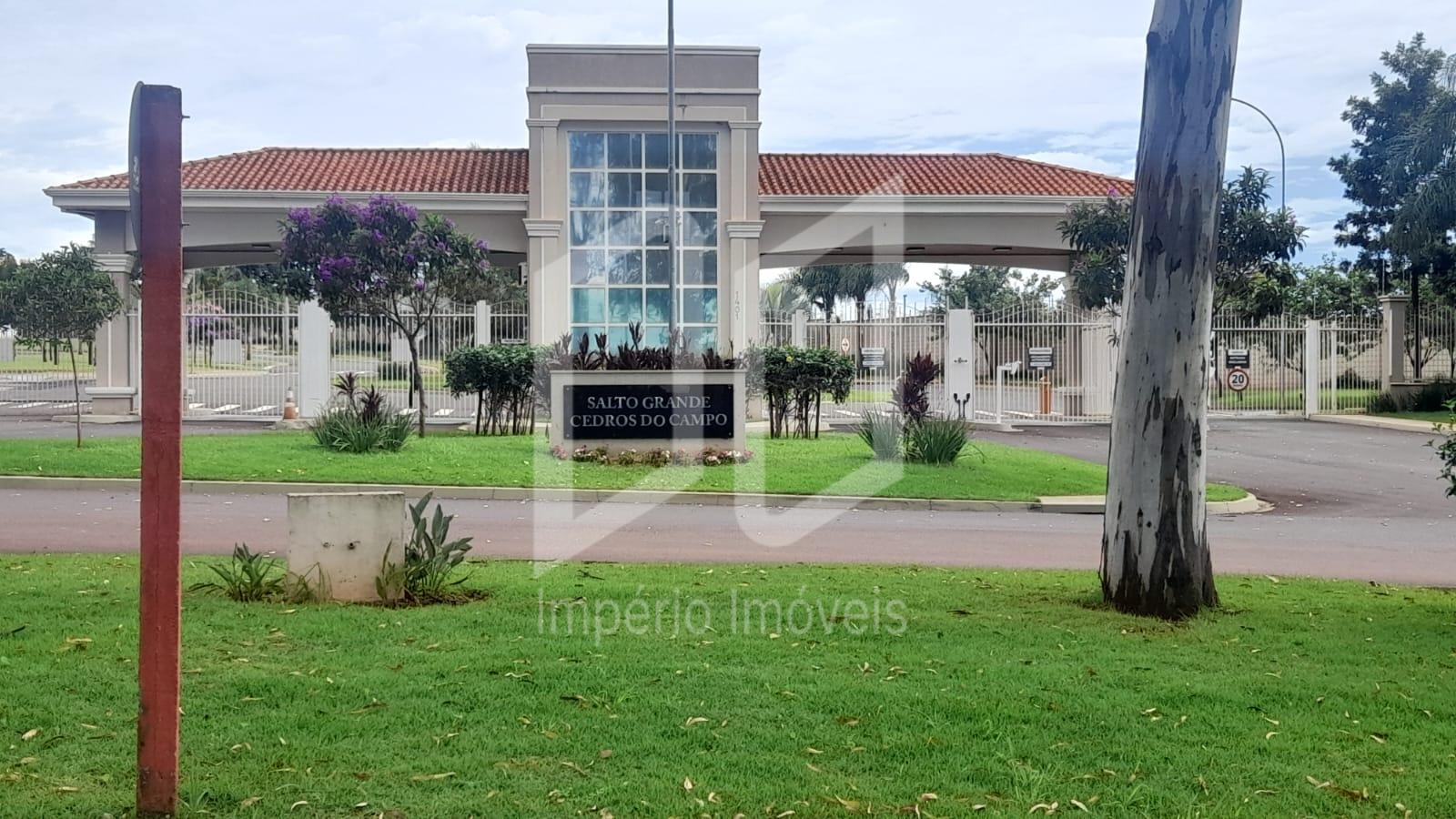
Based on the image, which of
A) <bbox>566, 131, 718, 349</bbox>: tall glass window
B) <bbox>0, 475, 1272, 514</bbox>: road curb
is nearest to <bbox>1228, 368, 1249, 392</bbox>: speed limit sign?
<bbox>566, 131, 718, 349</bbox>: tall glass window

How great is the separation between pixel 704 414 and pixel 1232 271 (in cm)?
1638

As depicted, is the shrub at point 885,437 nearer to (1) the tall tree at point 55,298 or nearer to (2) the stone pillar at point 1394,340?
(1) the tall tree at point 55,298

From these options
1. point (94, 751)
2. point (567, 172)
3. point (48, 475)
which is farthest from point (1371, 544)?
point (567, 172)

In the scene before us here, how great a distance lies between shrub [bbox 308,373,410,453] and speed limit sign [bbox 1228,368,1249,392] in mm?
21577

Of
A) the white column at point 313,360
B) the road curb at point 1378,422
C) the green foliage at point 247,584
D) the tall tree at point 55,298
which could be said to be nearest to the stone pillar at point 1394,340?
the road curb at point 1378,422

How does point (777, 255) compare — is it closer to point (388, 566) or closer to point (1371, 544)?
point (1371, 544)

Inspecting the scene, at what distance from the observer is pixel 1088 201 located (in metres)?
30.9

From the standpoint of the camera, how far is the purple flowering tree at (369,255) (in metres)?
21.9

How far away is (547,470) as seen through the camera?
56.1 feet

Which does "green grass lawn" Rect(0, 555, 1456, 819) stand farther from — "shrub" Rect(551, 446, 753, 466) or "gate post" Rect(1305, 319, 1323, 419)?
"gate post" Rect(1305, 319, 1323, 419)

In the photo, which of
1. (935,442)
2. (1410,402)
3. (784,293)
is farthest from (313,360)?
(784,293)

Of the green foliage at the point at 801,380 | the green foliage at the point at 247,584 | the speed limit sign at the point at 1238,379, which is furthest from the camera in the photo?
the speed limit sign at the point at 1238,379

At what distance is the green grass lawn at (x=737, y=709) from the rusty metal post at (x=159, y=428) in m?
0.30

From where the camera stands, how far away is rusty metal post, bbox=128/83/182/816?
3842mm
